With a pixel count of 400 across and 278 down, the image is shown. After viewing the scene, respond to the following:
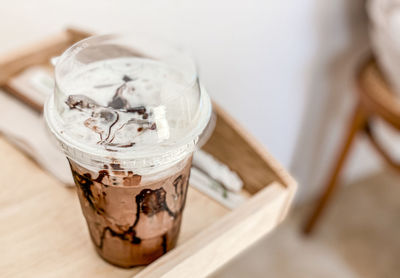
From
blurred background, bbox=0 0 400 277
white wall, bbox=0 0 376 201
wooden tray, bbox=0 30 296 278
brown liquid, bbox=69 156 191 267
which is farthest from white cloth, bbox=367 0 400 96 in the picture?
brown liquid, bbox=69 156 191 267

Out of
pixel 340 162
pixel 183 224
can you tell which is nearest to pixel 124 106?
pixel 183 224

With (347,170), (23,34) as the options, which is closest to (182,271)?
(23,34)

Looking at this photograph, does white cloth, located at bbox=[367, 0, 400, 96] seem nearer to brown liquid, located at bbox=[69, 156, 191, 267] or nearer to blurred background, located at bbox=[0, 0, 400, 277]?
blurred background, located at bbox=[0, 0, 400, 277]

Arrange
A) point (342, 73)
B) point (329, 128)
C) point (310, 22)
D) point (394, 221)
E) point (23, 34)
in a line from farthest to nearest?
point (394, 221) → point (329, 128) → point (342, 73) → point (310, 22) → point (23, 34)

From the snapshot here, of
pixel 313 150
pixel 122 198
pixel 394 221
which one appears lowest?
pixel 394 221

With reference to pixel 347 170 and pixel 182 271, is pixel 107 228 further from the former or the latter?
pixel 347 170

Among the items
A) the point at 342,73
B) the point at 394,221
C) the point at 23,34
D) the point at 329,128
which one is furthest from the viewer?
the point at 394,221

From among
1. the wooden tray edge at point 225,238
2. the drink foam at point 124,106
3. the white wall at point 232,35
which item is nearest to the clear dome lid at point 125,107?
the drink foam at point 124,106
